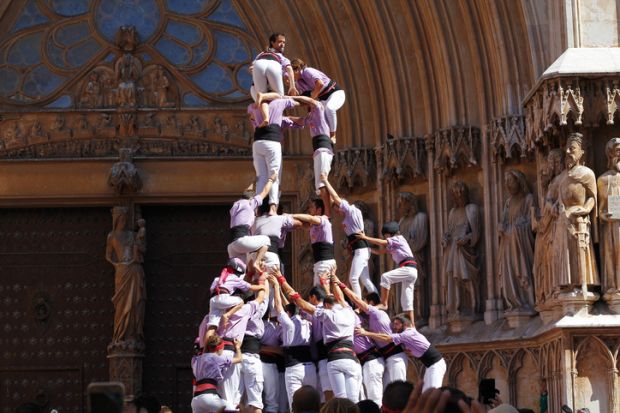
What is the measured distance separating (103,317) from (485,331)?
19.4 feet

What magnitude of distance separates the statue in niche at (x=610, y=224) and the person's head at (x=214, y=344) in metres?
4.62

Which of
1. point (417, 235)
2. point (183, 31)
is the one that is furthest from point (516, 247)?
point (183, 31)

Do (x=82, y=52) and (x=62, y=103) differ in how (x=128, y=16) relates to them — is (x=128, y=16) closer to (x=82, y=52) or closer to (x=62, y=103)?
(x=82, y=52)

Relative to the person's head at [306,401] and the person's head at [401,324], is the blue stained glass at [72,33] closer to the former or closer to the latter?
the person's head at [401,324]

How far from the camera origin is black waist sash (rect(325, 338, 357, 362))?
468 inches

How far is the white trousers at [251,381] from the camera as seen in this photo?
11766 millimetres

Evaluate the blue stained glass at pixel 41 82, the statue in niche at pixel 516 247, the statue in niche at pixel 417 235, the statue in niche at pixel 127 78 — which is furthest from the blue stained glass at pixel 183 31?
the statue in niche at pixel 516 247

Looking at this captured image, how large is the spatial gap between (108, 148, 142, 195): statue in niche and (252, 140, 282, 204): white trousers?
6.41 m

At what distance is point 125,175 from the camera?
1884cm

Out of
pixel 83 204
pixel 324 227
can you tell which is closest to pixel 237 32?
pixel 83 204

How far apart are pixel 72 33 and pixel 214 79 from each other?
7.17 feet

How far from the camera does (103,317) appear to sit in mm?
19141

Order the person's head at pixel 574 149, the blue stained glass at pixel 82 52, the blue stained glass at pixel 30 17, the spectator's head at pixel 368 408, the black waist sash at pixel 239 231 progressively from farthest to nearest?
the blue stained glass at pixel 30 17 → the blue stained glass at pixel 82 52 → the person's head at pixel 574 149 → the black waist sash at pixel 239 231 → the spectator's head at pixel 368 408

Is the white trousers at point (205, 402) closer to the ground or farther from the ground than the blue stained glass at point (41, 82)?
closer to the ground
